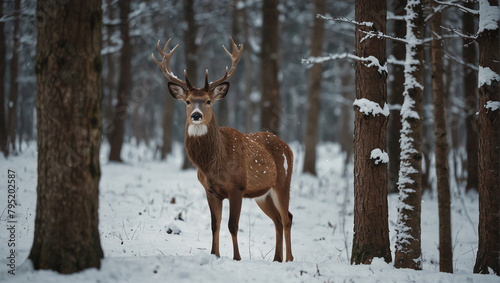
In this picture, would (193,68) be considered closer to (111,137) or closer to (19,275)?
(111,137)

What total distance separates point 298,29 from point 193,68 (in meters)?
12.7

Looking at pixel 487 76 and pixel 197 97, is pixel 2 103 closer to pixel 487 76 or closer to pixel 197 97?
pixel 197 97

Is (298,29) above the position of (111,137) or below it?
above

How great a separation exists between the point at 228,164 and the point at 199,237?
2005 millimetres

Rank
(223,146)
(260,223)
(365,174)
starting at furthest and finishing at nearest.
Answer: (260,223)
(223,146)
(365,174)

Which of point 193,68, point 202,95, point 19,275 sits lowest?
point 19,275

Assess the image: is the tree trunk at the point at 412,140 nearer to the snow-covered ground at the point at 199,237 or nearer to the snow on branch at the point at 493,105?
the snow-covered ground at the point at 199,237

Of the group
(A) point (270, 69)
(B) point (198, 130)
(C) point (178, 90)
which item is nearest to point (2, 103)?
(A) point (270, 69)

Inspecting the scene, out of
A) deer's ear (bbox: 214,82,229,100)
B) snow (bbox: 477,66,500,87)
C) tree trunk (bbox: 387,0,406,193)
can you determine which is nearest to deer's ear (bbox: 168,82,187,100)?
deer's ear (bbox: 214,82,229,100)

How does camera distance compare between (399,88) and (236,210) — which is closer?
(236,210)

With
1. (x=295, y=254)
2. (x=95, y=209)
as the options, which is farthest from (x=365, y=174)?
(x=95, y=209)

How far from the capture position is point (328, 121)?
1513 inches

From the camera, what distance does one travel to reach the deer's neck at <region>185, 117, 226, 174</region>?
498 cm

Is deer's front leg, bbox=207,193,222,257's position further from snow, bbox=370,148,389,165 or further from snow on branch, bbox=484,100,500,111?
snow on branch, bbox=484,100,500,111
